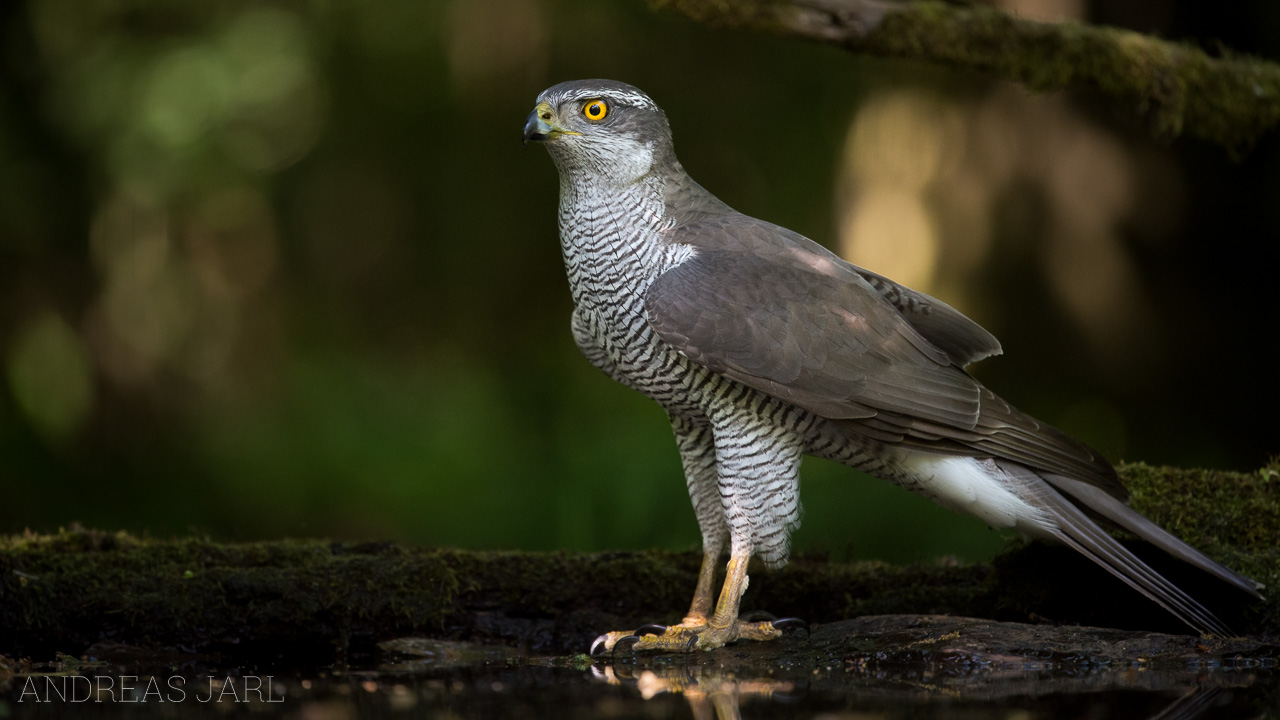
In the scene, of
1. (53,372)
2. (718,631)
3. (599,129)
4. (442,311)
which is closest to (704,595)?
(718,631)

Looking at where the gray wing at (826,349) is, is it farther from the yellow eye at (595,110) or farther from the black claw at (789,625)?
the black claw at (789,625)

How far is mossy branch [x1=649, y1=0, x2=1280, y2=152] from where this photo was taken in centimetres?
417

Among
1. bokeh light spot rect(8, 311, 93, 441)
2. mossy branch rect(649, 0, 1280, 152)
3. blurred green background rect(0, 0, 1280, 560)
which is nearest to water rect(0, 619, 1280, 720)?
mossy branch rect(649, 0, 1280, 152)

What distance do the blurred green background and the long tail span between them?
3.00m

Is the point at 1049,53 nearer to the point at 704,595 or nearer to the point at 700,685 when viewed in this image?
the point at 704,595

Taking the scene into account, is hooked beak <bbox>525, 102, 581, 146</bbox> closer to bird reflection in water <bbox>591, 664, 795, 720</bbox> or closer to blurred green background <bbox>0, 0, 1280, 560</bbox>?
bird reflection in water <bbox>591, 664, 795, 720</bbox>

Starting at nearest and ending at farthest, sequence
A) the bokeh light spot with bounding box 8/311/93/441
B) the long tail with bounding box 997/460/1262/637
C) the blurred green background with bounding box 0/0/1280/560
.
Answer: the long tail with bounding box 997/460/1262/637 → the blurred green background with bounding box 0/0/1280/560 → the bokeh light spot with bounding box 8/311/93/441

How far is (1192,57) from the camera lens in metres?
4.74

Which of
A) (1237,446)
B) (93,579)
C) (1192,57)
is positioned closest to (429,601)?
(93,579)

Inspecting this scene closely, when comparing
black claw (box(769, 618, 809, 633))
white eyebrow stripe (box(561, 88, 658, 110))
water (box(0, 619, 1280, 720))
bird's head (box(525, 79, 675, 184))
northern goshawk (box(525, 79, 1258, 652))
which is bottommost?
black claw (box(769, 618, 809, 633))

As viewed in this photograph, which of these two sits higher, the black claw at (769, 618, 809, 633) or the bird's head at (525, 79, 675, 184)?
the bird's head at (525, 79, 675, 184)

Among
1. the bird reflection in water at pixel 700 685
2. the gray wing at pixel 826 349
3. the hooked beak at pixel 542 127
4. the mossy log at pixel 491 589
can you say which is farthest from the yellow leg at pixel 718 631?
the hooked beak at pixel 542 127

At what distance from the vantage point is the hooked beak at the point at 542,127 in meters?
3.46

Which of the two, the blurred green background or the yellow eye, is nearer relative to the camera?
the yellow eye
